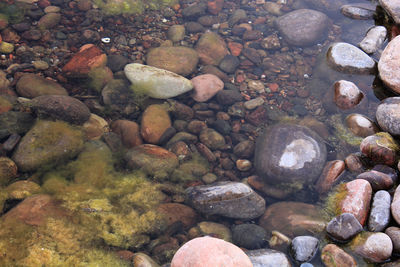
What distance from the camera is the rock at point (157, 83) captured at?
470 centimetres

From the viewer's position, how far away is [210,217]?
3.63 metres

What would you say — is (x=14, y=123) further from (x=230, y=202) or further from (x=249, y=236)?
(x=249, y=236)

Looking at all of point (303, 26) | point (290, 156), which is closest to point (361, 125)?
point (290, 156)

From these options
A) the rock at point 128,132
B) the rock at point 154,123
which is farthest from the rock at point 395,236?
the rock at point 128,132

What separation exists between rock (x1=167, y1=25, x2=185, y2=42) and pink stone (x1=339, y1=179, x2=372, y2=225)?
4.24m

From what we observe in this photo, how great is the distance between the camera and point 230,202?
359 cm

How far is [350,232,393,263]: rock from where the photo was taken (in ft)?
8.71

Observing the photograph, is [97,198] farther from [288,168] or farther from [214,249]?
[288,168]

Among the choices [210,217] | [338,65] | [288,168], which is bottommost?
[210,217]

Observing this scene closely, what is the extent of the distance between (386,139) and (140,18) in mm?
5063

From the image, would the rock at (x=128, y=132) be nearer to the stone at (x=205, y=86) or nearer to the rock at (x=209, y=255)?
the stone at (x=205, y=86)

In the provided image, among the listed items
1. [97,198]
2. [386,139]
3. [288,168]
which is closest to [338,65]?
[386,139]

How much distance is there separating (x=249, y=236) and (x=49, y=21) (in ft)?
17.5

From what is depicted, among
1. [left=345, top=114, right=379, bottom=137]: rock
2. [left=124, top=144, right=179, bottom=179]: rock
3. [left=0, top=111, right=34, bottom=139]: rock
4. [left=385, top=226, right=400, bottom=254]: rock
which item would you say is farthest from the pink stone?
[left=0, top=111, right=34, bottom=139]: rock
